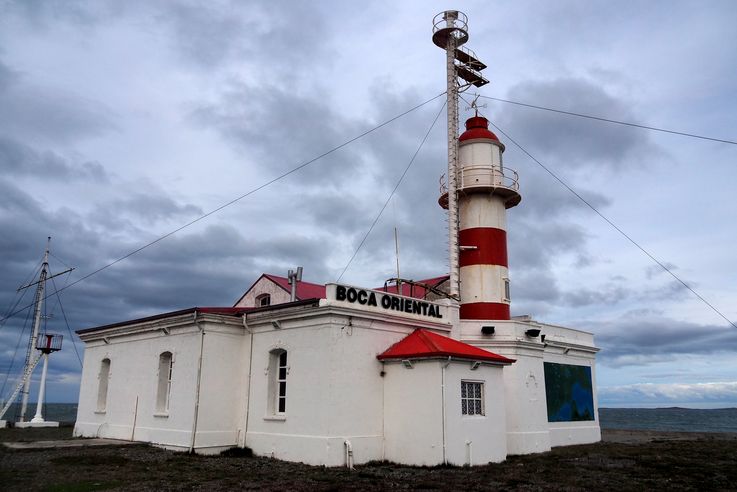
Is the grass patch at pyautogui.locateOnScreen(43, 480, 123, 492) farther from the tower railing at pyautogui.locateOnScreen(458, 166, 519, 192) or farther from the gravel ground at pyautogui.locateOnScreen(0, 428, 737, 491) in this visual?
the tower railing at pyautogui.locateOnScreen(458, 166, 519, 192)

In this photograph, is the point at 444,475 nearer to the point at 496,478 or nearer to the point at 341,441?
the point at 496,478

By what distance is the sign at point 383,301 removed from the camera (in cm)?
1811

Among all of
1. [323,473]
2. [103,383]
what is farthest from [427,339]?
[103,383]

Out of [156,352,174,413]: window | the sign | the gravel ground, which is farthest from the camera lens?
[156,352,174,413]: window

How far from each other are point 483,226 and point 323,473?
1283cm

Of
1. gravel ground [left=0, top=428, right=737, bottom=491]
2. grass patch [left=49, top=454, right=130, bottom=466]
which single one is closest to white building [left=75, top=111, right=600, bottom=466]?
gravel ground [left=0, top=428, right=737, bottom=491]

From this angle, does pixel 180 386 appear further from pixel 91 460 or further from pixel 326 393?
pixel 326 393

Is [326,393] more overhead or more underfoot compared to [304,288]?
more underfoot

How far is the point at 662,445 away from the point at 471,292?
11024 millimetres

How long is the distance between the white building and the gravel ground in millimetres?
884

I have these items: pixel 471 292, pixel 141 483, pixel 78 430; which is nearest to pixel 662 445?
pixel 471 292

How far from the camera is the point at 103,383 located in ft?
84.7

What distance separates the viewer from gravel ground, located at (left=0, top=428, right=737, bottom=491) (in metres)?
13.5

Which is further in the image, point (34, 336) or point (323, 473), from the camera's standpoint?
point (34, 336)
